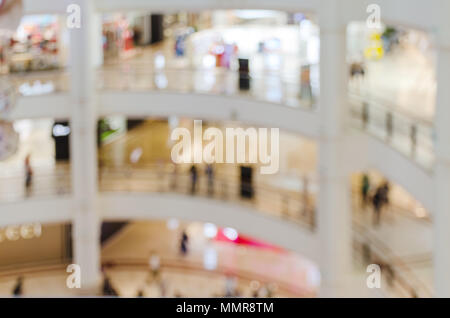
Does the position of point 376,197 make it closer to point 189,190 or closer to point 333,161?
point 333,161

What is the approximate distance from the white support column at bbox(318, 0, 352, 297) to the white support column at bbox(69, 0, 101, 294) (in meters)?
5.53

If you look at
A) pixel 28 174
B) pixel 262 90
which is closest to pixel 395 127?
pixel 262 90

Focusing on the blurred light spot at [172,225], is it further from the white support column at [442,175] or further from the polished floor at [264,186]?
the white support column at [442,175]

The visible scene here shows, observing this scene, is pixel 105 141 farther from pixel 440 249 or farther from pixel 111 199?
pixel 440 249

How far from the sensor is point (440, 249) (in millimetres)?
10281

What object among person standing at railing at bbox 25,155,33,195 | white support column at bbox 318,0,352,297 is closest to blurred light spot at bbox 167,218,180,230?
person standing at railing at bbox 25,155,33,195

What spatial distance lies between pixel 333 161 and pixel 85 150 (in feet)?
19.7

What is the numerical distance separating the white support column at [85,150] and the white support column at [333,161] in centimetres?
553

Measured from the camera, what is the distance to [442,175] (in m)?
10.3

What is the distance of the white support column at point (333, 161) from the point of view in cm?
1345

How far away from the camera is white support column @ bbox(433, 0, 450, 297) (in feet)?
32.8

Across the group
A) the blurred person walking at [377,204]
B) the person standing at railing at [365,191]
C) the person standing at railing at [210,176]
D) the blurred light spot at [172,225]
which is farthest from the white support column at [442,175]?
the blurred light spot at [172,225]

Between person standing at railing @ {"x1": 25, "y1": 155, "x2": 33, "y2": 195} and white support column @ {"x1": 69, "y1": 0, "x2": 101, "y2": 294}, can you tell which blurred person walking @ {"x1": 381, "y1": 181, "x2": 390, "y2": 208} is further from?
person standing at railing @ {"x1": 25, "y1": 155, "x2": 33, "y2": 195}
